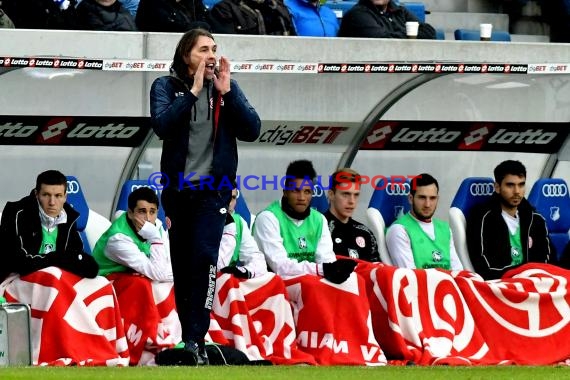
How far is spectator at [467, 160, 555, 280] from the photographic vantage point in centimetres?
1186

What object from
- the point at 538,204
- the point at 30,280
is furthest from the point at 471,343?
the point at 30,280

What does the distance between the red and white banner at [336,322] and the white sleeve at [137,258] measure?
0.97 m

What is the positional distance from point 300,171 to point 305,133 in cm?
128

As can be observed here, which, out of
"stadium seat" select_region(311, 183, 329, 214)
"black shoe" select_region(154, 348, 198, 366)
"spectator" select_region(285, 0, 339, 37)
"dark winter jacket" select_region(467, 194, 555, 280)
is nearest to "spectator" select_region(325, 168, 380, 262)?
"stadium seat" select_region(311, 183, 329, 214)

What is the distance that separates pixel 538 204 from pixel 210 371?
5.41m

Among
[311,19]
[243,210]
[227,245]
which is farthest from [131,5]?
[227,245]

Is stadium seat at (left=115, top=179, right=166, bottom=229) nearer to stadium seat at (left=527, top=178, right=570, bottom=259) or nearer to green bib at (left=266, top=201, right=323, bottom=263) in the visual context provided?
green bib at (left=266, top=201, right=323, bottom=263)

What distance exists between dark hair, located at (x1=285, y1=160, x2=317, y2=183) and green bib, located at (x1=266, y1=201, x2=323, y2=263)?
0.32 meters

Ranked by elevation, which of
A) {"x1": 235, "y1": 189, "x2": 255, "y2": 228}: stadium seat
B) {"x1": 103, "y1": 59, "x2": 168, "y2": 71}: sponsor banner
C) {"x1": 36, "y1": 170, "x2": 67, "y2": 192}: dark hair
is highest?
{"x1": 103, "y1": 59, "x2": 168, "y2": 71}: sponsor banner

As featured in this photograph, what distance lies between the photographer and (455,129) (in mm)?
13172

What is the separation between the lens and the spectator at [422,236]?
11648mm

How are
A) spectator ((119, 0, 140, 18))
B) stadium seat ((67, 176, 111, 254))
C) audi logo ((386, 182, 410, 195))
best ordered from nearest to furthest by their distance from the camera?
stadium seat ((67, 176, 111, 254)) < audi logo ((386, 182, 410, 195)) < spectator ((119, 0, 140, 18))

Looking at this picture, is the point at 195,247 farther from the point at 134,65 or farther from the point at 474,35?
the point at 474,35

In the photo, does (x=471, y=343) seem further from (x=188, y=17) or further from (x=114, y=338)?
(x=188, y=17)
